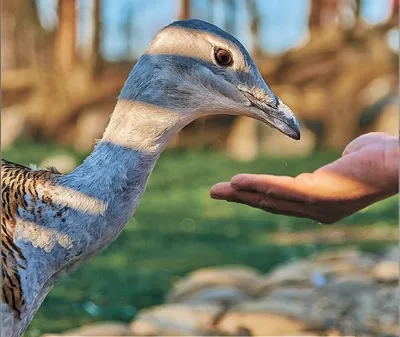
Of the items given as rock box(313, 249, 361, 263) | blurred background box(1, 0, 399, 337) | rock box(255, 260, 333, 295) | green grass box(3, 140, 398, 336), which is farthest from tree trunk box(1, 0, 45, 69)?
rock box(255, 260, 333, 295)

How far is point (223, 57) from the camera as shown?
7.82 ft

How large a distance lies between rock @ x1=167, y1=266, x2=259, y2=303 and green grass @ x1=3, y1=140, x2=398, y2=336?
12cm

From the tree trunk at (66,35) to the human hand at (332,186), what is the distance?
1007 cm

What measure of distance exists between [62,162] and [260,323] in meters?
5.42

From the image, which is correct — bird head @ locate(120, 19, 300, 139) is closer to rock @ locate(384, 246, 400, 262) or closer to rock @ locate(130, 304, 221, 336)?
rock @ locate(130, 304, 221, 336)

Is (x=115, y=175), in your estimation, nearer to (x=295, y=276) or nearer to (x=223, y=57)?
(x=223, y=57)

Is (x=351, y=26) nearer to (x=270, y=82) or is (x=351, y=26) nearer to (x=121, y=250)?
(x=270, y=82)

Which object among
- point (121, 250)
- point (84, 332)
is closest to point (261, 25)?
point (121, 250)

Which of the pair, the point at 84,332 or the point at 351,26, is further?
the point at 351,26

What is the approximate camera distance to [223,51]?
2377mm

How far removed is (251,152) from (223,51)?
8.67 metres

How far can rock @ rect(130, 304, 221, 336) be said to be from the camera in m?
4.25

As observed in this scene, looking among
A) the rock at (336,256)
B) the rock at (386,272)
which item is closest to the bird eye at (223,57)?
the rock at (386,272)

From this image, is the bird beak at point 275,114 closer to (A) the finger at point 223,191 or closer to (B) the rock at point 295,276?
(A) the finger at point 223,191
